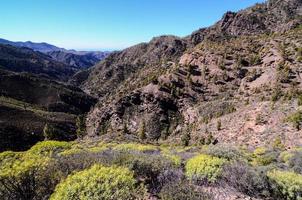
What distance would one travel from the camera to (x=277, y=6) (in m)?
120

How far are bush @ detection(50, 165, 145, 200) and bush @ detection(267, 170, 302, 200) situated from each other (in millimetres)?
6281

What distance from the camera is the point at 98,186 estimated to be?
368 inches

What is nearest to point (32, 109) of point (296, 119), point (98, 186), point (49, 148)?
point (296, 119)

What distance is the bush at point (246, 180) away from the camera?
1325 cm

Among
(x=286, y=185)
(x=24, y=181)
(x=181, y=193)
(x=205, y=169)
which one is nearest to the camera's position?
(x=181, y=193)

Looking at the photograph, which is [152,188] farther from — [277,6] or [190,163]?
[277,6]

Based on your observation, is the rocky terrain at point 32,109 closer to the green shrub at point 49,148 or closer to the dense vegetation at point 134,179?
the green shrub at point 49,148

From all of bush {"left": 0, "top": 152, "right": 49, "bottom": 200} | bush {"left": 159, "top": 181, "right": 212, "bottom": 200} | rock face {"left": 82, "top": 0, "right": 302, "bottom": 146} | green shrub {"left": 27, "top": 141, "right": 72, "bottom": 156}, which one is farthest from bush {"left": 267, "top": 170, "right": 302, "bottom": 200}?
rock face {"left": 82, "top": 0, "right": 302, "bottom": 146}

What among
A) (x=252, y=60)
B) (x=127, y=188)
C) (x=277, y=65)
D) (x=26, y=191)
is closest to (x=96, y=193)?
(x=127, y=188)


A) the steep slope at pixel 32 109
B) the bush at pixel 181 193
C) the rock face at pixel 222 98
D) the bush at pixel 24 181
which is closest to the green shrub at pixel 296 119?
the rock face at pixel 222 98

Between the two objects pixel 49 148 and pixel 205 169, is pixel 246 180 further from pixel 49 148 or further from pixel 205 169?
pixel 49 148

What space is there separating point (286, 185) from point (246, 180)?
1.57 metres

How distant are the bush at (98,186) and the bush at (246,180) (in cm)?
546

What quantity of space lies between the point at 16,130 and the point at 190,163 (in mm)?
74779
